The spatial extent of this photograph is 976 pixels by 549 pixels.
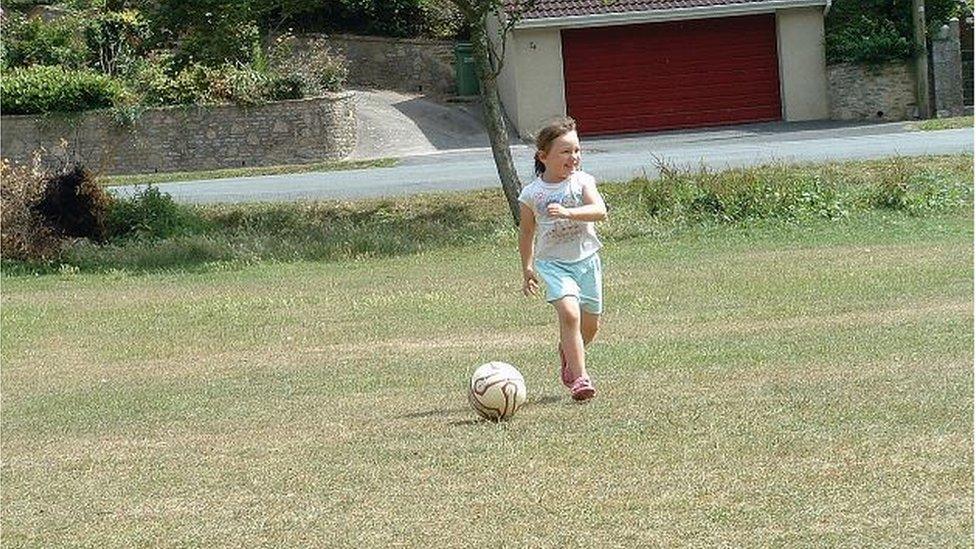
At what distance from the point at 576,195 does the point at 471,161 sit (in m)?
24.3

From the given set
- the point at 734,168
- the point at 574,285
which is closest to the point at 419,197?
the point at 734,168

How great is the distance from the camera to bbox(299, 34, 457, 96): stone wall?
45.7 metres

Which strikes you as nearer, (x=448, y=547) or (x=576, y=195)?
(x=448, y=547)

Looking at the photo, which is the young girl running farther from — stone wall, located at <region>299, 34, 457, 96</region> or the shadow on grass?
stone wall, located at <region>299, 34, 457, 96</region>

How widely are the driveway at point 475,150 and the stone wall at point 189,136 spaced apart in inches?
58.8

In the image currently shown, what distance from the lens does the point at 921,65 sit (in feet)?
125

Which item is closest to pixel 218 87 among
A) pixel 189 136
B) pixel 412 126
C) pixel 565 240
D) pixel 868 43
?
pixel 189 136

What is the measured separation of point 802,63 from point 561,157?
31.7m

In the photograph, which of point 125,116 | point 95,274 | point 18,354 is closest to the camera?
point 18,354

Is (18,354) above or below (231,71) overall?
below

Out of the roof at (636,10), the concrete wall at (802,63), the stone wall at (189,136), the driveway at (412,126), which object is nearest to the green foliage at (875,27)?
the concrete wall at (802,63)

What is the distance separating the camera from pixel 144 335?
15.4 m

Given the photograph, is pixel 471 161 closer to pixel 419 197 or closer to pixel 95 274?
pixel 419 197

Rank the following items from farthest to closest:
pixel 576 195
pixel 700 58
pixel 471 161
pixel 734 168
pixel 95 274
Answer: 1. pixel 700 58
2. pixel 471 161
3. pixel 734 168
4. pixel 95 274
5. pixel 576 195
